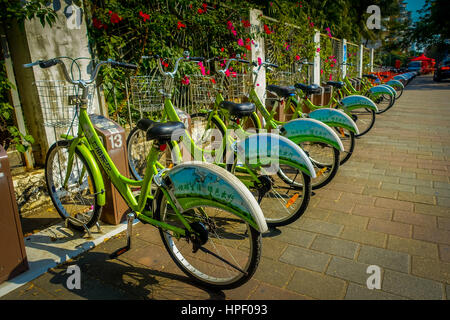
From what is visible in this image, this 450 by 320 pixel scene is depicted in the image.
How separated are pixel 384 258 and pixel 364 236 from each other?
0.35m

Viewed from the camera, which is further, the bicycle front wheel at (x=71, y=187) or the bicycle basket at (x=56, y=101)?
the bicycle basket at (x=56, y=101)

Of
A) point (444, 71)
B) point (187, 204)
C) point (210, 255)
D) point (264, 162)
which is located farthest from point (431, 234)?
point (444, 71)

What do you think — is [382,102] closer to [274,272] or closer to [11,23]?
[274,272]

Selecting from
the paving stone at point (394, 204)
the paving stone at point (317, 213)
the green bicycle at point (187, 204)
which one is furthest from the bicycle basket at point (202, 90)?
the paving stone at point (394, 204)

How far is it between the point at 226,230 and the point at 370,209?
1.62m

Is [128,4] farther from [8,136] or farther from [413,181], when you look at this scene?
[413,181]

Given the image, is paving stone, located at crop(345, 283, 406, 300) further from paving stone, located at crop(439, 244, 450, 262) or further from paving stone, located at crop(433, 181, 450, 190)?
paving stone, located at crop(433, 181, 450, 190)

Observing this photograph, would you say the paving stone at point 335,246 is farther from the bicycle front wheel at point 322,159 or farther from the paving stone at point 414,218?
the bicycle front wheel at point 322,159

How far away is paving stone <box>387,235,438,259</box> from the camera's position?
2622 millimetres

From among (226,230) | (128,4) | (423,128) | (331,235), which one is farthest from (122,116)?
(423,128)

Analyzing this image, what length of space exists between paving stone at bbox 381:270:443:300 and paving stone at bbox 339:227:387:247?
45 cm

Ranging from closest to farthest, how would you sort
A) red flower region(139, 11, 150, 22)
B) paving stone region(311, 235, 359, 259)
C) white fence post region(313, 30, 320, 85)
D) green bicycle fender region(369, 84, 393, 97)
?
paving stone region(311, 235, 359, 259), red flower region(139, 11, 150, 22), green bicycle fender region(369, 84, 393, 97), white fence post region(313, 30, 320, 85)

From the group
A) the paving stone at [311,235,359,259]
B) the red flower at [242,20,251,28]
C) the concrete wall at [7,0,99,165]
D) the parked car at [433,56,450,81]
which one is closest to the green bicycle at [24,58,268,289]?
the paving stone at [311,235,359,259]

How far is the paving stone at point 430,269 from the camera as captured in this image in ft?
7.65
